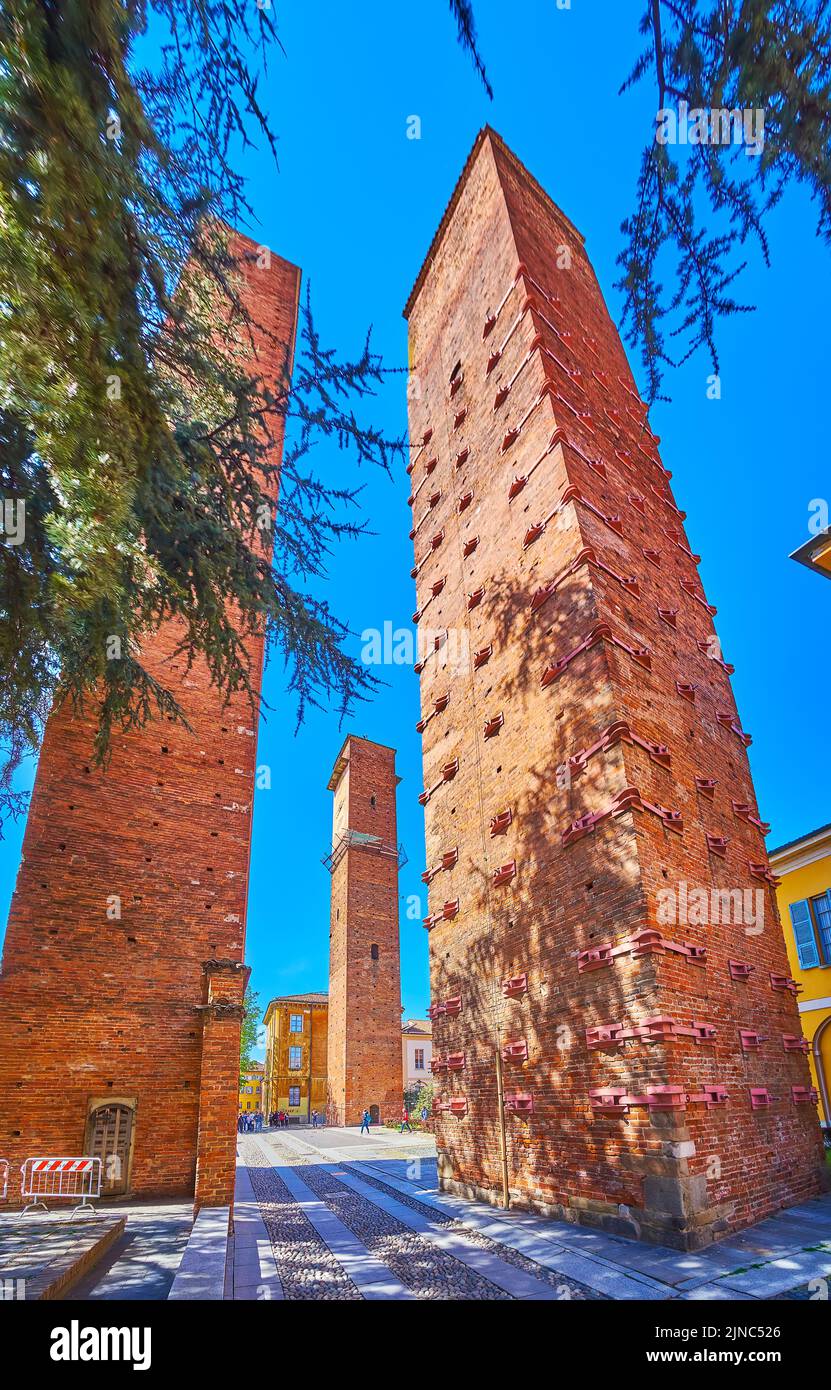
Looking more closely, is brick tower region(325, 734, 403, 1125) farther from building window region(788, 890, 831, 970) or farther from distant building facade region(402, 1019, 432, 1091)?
building window region(788, 890, 831, 970)

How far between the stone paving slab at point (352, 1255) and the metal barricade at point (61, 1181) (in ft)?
9.19

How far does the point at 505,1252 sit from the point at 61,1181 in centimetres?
587

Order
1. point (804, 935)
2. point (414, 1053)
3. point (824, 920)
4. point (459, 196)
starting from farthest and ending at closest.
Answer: point (414, 1053) < point (459, 196) < point (804, 935) < point (824, 920)

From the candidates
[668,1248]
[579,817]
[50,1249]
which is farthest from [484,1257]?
[579,817]

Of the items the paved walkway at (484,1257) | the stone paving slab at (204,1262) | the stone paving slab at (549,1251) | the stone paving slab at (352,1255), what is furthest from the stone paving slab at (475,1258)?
the stone paving slab at (204,1262)

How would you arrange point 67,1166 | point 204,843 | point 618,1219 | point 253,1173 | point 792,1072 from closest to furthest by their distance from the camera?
point 618,1219 < point 67,1166 < point 792,1072 < point 204,843 < point 253,1173

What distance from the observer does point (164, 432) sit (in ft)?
15.5

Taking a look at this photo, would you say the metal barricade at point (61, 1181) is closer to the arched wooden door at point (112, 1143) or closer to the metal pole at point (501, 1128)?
the arched wooden door at point (112, 1143)

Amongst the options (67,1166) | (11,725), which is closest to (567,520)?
(11,725)

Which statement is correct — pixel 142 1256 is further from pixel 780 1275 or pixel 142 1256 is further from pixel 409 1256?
pixel 780 1275

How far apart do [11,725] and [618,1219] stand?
8109 mm

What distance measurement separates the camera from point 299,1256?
6422mm

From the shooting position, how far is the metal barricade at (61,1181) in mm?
7770
